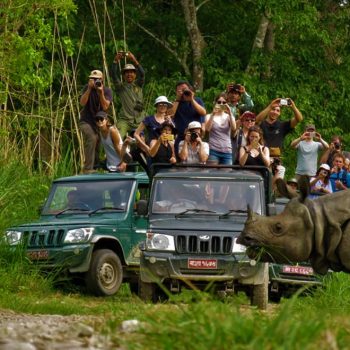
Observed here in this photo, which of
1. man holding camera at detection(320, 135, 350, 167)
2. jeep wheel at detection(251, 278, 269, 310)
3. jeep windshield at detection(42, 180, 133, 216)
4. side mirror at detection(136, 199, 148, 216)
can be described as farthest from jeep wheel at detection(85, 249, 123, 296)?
man holding camera at detection(320, 135, 350, 167)

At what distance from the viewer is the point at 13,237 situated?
1816 centimetres

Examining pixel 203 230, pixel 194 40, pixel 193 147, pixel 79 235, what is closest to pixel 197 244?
pixel 203 230

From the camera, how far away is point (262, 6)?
30547mm

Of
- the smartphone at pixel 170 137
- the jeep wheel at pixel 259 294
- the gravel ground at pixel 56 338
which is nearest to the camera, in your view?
the gravel ground at pixel 56 338

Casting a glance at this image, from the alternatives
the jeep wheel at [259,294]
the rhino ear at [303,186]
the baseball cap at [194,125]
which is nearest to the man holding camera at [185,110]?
the baseball cap at [194,125]

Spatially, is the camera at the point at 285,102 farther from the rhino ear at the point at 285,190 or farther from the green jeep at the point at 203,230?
the rhino ear at the point at 285,190

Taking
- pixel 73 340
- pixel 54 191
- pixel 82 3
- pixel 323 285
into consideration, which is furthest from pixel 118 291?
pixel 82 3

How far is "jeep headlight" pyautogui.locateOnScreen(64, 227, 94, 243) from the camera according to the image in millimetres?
17844

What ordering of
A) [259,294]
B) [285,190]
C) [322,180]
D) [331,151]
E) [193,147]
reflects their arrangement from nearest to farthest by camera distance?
[285,190] → [259,294] → [193,147] → [322,180] → [331,151]

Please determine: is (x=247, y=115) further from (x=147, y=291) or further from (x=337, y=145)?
(x=147, y=291)

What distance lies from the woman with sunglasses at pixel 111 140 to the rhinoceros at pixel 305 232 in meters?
8.15

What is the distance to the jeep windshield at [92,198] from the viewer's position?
1867cm

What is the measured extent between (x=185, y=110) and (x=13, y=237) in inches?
114

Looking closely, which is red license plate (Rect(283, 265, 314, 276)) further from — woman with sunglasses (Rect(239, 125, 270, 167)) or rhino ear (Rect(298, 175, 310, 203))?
rhino ear (Rect(298, 175, 310, 203))
